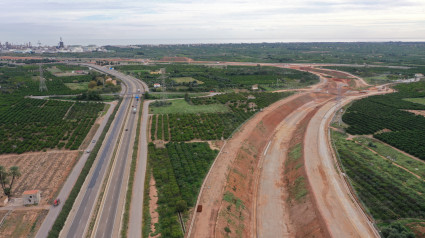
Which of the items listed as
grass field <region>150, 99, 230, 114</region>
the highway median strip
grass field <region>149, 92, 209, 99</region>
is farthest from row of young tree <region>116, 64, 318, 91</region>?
the highway median strip

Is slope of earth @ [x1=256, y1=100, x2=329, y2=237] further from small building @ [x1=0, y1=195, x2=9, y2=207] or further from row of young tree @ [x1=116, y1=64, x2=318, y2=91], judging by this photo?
row of young tree @ [x1=116, y1=64, x2=318, y2=91]

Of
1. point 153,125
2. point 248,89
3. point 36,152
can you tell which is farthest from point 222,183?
point 248,89

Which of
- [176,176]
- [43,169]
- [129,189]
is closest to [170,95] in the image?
[43,169]

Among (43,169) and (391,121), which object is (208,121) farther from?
(391,121)

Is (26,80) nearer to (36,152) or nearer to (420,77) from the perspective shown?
(36,152)

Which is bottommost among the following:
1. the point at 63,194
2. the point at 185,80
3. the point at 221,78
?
the point at 63,194

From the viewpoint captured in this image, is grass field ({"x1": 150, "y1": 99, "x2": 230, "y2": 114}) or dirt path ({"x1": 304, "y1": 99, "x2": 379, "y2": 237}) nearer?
dirt path ({"x1": 304, "y1": 99, "x2": 379, "y2": 237})
